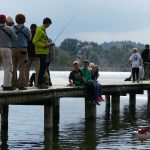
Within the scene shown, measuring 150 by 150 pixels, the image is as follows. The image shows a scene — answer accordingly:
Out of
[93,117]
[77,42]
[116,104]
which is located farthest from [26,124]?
[77,42]

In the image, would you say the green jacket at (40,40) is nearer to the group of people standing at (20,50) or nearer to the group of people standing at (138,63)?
the group of people standing at (20,50)

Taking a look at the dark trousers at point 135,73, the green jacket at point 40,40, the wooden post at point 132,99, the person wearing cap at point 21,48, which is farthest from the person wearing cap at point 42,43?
the wooden post at point 132,99

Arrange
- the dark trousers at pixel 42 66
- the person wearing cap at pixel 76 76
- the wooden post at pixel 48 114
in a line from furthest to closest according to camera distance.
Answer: the person wearing cap at pixel 76 76
the wooden post at pixel 48 114
the dark trousers at pixel 42 66

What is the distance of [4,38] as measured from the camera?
1747cm

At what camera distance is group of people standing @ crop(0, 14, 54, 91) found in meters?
17.5

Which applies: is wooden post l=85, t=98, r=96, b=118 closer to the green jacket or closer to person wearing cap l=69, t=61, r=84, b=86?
person wearing cap l=69, t=61, r=84, b=86

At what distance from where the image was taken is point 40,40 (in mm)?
19844

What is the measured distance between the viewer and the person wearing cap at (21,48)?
1862 cm

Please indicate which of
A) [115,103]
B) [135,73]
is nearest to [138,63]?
[135,73]

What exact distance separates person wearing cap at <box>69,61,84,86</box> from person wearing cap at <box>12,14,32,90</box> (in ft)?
16.0

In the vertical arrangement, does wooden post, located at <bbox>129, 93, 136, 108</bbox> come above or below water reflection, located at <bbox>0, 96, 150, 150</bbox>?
above

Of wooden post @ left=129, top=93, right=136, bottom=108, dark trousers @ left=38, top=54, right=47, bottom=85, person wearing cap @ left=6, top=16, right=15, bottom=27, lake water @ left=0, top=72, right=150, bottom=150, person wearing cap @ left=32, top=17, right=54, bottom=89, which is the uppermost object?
person wearing cap @ left=6, top=16, right=15, bottom=27

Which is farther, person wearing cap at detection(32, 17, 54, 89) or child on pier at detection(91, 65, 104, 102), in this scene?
child on pier at detection(91, 65, 104, 102)

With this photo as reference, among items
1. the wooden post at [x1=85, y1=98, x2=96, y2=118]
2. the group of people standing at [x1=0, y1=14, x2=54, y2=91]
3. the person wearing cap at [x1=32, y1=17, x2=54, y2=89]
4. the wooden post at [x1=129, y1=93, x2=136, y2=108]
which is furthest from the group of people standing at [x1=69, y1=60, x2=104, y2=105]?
the wooden post at [x1=129, y1=93, x2=136, y2=108]
